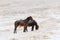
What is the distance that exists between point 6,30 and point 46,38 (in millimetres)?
1686

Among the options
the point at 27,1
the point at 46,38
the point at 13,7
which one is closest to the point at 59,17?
the point at 46,38

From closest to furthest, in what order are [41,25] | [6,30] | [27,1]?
[6,30] → [41,25] → [27,1]

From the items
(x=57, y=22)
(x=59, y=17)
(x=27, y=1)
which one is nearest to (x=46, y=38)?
(x=57, y=22)

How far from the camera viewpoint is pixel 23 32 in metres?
8.90

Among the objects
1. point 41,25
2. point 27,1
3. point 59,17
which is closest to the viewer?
point 41,25

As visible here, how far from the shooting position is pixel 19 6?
1705 cm

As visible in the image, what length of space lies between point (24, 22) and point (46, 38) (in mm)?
859

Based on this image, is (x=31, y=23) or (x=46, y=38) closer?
(x=46, y=38)

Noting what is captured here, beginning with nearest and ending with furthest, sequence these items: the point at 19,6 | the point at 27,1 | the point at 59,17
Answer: the point at 59,17, the point at 19,6, the point at 27,1

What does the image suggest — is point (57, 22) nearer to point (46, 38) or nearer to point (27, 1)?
point (46, 38)

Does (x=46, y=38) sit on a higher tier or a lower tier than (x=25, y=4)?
lower

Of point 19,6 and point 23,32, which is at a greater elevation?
point 19,6

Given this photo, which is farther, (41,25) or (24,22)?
(41,25)

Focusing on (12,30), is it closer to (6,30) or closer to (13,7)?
(6,30)
